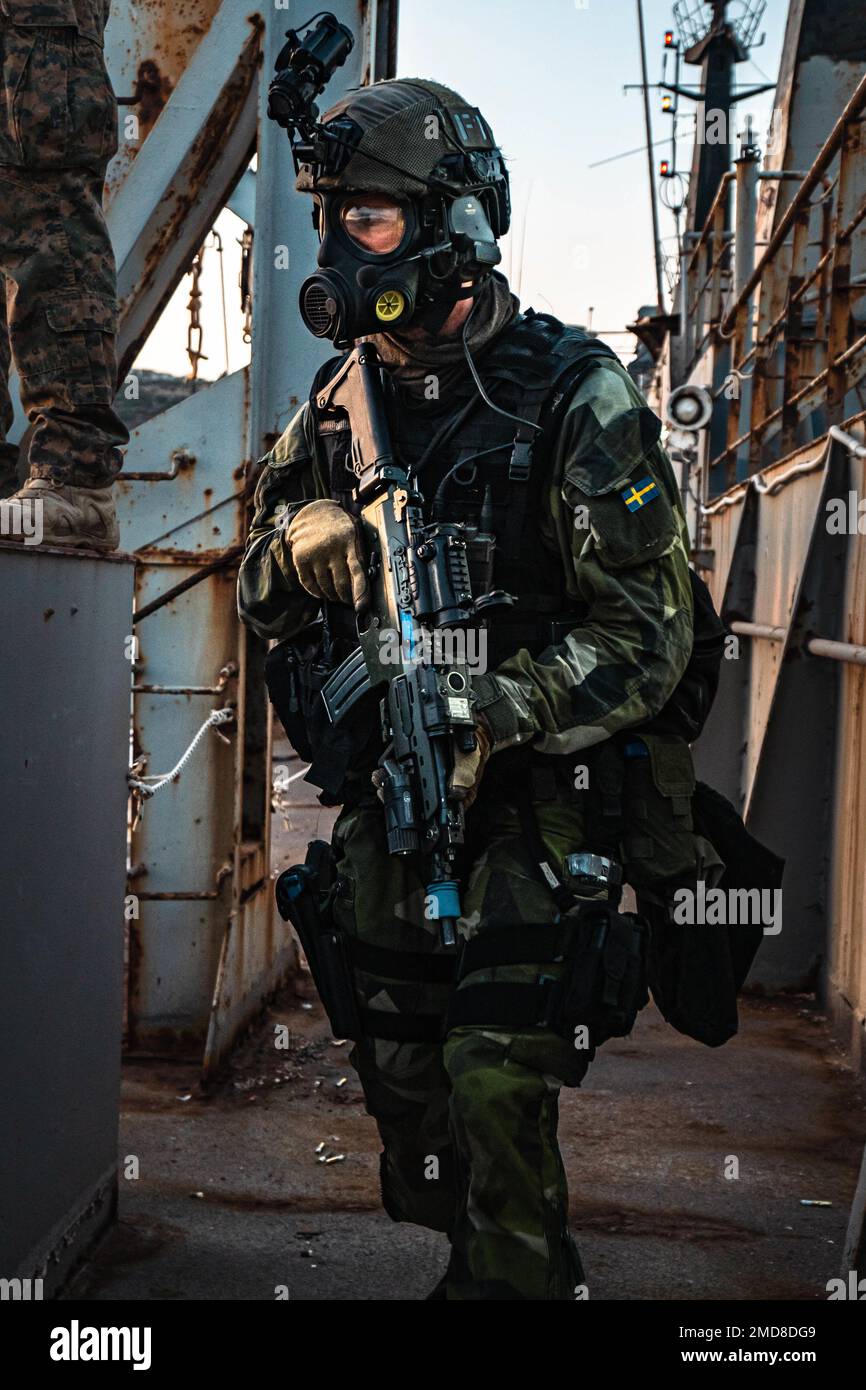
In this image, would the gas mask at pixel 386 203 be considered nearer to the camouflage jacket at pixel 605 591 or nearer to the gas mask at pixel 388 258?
the gas mask at pixel 388 258

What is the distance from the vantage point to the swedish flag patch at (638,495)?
2.58 meters

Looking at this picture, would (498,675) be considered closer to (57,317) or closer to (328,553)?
(328,553)

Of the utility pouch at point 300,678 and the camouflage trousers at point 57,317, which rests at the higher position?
the camouflage trousers at point 57,317

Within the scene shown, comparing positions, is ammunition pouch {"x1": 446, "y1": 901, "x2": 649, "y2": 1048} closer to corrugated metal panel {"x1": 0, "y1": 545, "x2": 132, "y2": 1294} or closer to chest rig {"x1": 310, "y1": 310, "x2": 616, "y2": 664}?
chest rig {"x1": 310, "y1": 310, "x2": 616, "y2": 664}

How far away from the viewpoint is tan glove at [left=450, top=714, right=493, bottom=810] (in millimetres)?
2477

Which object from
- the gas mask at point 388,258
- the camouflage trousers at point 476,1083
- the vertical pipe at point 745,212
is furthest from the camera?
the vertical pipe at point 745,212

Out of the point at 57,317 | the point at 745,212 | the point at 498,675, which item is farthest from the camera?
the point at 745,212

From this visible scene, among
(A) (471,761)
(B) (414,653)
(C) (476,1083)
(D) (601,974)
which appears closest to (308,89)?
(B) (414,653)

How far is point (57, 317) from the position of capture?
3.46 m

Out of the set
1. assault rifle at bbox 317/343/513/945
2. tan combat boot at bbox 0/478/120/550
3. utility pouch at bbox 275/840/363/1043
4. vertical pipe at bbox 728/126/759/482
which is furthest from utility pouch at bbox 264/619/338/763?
vertical pipe at bbox 728/126/759/482
